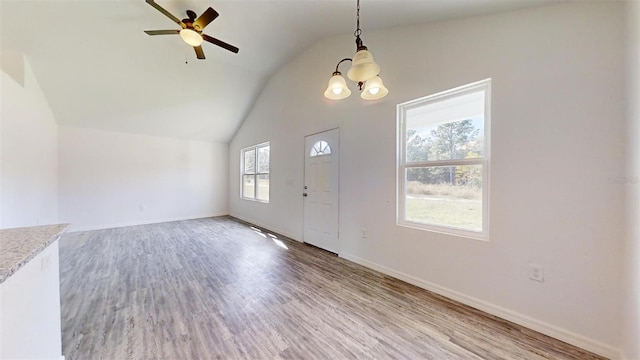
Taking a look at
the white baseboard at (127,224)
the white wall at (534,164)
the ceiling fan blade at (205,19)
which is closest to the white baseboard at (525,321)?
the white wall at (534,164)

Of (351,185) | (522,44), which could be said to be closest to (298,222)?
(351,185)

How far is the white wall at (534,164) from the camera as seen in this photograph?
1.56 metres

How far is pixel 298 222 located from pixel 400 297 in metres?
2.42

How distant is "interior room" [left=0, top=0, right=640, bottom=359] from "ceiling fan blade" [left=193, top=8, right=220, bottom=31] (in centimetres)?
3

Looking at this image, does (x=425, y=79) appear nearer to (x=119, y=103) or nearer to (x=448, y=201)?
(x=448, y=201)

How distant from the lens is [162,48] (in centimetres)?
376

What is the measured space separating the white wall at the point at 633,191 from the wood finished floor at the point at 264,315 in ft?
1.27

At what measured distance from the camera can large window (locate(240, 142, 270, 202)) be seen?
559 centimetres

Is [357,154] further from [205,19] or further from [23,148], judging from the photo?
[23,148]

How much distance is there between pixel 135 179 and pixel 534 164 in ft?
24.8

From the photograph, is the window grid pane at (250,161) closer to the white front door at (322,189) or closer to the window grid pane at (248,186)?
the window grid pane at (248,186)

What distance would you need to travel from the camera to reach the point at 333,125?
356 centimetres

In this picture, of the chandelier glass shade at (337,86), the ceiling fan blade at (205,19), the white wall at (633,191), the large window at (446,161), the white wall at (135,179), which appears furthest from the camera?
the white wall at (135,179)

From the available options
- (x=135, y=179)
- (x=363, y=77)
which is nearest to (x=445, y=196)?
(x=363, y=77)
